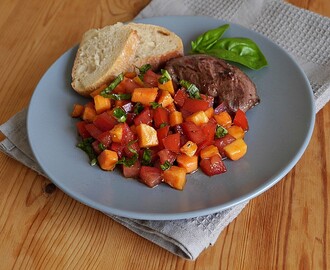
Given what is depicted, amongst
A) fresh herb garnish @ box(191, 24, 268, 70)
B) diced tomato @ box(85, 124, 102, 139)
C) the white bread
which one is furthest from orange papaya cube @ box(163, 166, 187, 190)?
fresh herb garnish @ box(191, 24, 268, 70)

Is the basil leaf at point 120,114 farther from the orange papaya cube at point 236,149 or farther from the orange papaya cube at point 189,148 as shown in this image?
the orange papaya cube at point 236,149

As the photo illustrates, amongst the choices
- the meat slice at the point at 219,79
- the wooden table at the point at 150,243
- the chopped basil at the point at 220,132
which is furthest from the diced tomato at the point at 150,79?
the wooden table at the point at 150,243

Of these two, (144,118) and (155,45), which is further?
(155,45)

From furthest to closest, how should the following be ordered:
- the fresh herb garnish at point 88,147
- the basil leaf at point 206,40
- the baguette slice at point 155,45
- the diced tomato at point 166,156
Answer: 1. the basil leaf at point 206,40
2. the baguette slice at point 155,45
3. the fresh herb garnish at point 88,147
4. the diced tomato at point 166,156

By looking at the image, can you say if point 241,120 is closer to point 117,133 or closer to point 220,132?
point 220,132

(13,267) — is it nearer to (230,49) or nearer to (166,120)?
(166,120)

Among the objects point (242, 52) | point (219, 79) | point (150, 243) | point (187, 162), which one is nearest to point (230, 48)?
point (242, 52)

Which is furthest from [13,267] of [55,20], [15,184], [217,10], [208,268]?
[217,10]

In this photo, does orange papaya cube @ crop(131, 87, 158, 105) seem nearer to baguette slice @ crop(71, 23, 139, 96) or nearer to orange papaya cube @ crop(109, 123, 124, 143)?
orange papaya cube @ crop(109, 123, 124, 143)
